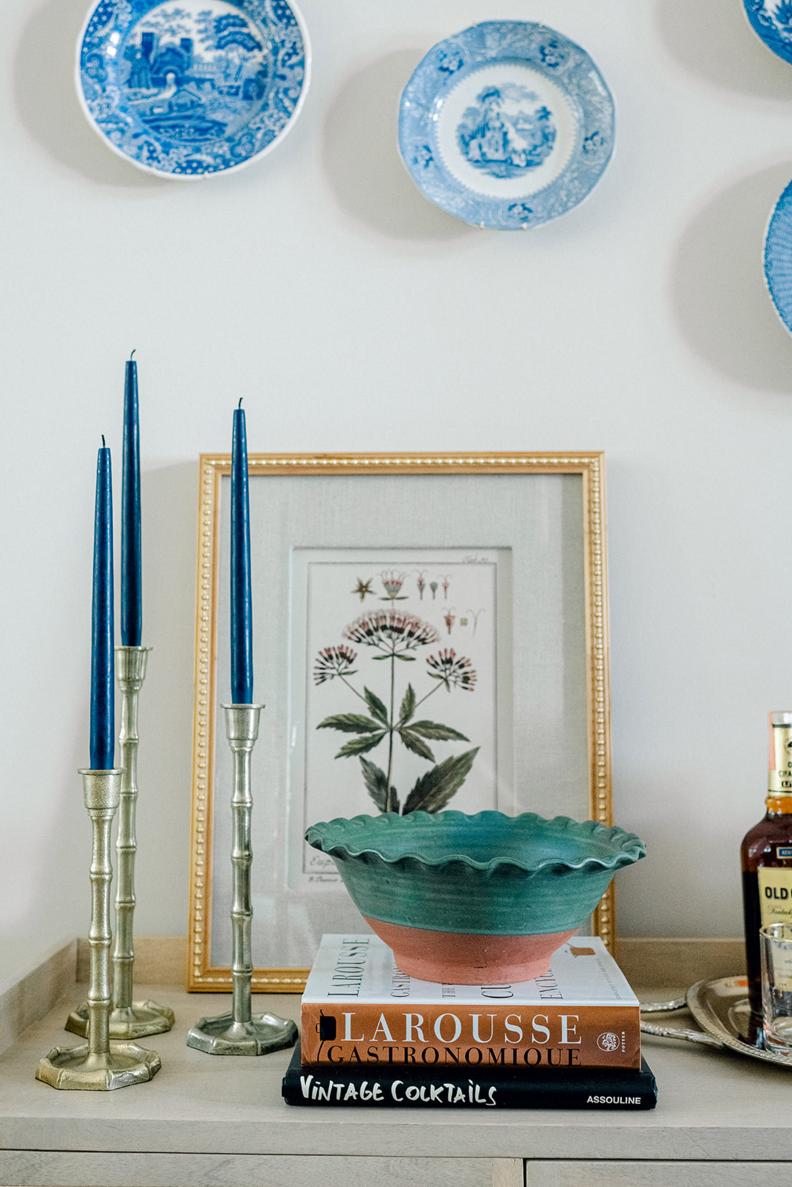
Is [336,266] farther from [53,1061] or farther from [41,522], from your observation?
[53,1061]

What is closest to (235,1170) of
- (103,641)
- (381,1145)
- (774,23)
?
(381,1145)

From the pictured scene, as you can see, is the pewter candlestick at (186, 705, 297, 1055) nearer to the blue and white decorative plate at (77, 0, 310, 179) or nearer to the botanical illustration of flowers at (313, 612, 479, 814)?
the botanical illustration of flowers at (313, 612, 479, 814)

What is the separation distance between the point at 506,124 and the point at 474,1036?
830 millimetres

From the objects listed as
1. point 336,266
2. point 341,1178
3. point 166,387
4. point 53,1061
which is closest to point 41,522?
point 166,387

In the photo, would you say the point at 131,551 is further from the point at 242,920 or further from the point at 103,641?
the point at 242,920

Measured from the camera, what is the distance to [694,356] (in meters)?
0.99

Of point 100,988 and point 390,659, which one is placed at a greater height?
point 390,659

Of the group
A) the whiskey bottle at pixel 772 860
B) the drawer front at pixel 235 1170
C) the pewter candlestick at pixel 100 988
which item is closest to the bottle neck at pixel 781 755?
the whiskey bottle at pixel 772 860

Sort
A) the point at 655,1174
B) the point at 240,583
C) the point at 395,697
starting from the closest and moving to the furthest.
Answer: the point at 655,1174 → the point at 240,583 → the point at 395,697

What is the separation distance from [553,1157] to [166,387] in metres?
0.74

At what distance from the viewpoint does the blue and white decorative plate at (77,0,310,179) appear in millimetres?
992

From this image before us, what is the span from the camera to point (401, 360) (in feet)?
3.26

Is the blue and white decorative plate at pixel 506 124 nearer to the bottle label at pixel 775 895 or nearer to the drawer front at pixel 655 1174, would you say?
the bottle label at pixel 775 895

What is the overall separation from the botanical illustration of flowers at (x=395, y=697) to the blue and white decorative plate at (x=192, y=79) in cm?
47
